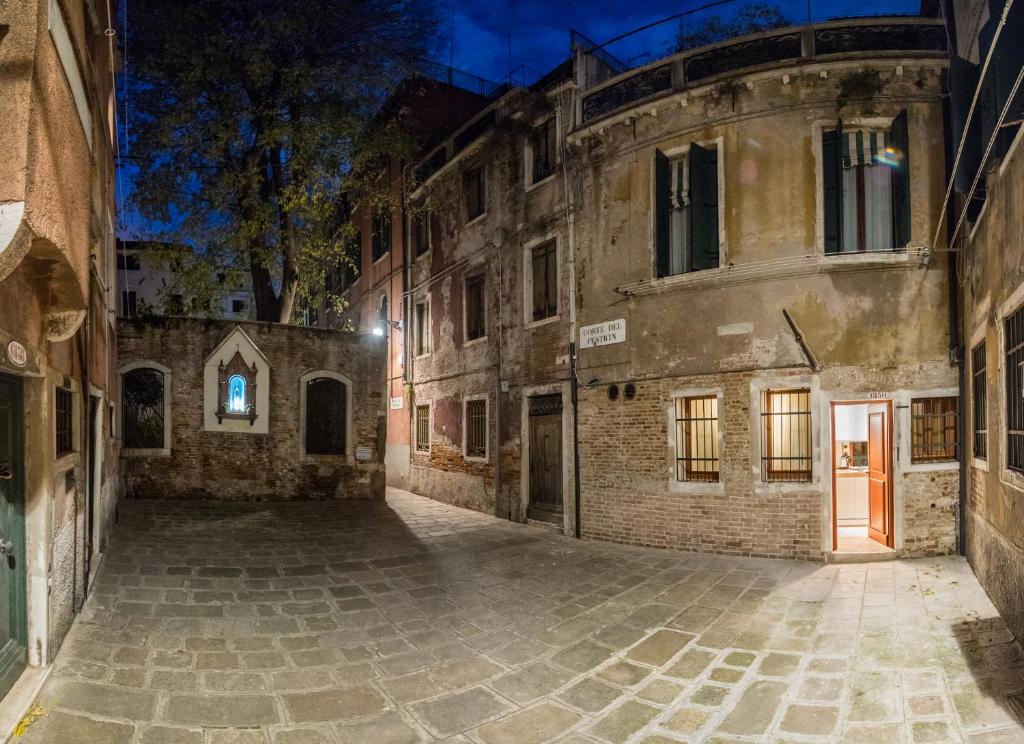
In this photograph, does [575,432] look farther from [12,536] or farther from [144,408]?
[144,408]

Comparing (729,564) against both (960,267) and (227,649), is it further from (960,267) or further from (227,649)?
(227,649)

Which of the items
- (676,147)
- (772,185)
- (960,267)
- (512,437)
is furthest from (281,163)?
(960,267)

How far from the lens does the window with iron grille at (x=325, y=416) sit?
14.5 m

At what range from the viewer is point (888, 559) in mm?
8039

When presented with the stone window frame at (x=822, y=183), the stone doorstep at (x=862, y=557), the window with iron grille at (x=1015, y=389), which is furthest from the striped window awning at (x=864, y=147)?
the stone doorstep at (x=862, y=557)

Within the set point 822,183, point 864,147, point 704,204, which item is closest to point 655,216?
point 704,204

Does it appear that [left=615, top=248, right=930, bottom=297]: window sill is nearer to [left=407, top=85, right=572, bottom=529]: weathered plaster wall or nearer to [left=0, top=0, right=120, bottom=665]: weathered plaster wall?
[left=407, top=85, right=572, bottom=529]: weathered plaster wall

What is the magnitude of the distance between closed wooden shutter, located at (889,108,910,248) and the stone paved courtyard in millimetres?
4405

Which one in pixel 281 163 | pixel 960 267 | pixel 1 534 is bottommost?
pixel 1 534

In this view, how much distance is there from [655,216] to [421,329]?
8.84 m

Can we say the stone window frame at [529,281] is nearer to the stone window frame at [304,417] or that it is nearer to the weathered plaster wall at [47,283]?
the stone window frame at [304,417]

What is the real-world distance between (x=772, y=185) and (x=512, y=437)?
6.75m

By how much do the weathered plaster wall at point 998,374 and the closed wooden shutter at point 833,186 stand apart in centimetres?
154

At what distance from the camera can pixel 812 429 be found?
327 inches
